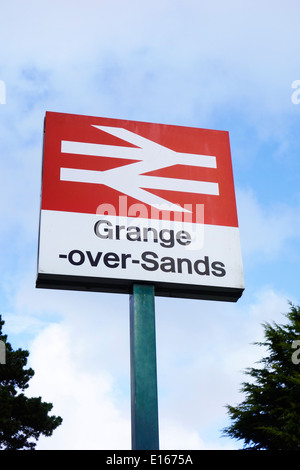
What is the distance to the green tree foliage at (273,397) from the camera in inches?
1000

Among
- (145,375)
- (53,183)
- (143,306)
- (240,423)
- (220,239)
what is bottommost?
(145,375)

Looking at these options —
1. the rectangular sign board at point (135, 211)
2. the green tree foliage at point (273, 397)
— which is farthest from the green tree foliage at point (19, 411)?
the rectangular sign board at point (135, 211)

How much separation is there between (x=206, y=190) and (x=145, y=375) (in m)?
3.07

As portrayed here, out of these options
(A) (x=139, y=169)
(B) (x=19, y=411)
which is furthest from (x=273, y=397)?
(A) (x=139, y=169)

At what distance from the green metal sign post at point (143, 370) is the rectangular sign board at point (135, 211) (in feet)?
1.04

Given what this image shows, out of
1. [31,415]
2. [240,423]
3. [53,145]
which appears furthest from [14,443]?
[53,145]

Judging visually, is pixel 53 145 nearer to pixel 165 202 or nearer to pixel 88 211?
pixel 88 211

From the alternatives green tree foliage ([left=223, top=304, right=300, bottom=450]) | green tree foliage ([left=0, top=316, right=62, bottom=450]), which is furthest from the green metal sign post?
green tree foliage ([left=0, top=316, right=62, bottom=450])

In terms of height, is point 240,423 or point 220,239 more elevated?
point 240,423

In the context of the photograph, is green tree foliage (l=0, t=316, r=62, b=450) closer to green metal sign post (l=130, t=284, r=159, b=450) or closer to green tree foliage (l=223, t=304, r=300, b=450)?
green tree foliage (l=223, t=304, r=300, b=450)

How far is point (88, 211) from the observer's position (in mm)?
8719

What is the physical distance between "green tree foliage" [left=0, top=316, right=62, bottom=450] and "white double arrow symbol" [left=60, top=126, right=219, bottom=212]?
22273 millimetres

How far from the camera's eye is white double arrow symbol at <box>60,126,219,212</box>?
905cm

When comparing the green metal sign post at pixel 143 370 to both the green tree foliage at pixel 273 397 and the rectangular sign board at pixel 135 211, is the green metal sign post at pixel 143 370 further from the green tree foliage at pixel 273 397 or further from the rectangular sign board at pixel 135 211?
the green tree foliage at pixel 273 397
